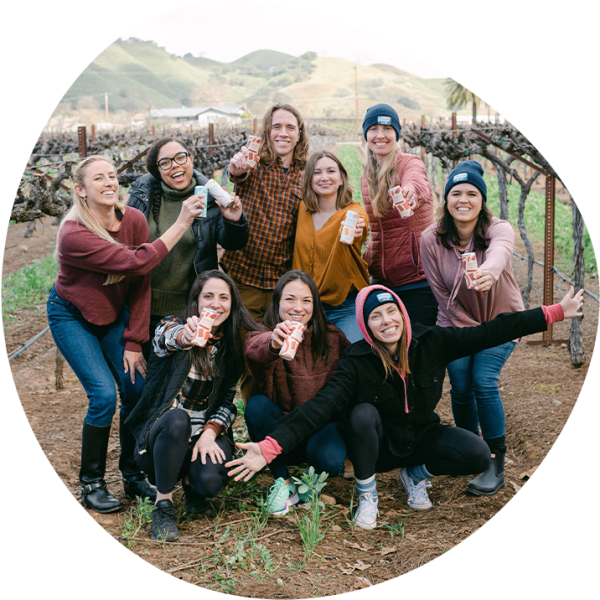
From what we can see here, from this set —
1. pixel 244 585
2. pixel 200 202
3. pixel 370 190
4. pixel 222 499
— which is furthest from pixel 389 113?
pixel 244 585

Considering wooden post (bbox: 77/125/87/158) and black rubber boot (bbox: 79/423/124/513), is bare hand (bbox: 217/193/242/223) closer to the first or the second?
black rubber boot (bbox: 79/423/124/513)

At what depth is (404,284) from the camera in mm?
3592

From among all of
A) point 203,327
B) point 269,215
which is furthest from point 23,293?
point 203,327

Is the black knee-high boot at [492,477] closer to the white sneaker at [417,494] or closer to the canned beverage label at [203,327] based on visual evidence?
the white sneaker at [417,494]

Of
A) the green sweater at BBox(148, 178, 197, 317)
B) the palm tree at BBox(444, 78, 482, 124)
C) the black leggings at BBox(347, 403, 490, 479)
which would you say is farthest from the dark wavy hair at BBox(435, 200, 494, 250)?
the palm tree at BBox(444, 78, 482, 124)

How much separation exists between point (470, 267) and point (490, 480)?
120 cm

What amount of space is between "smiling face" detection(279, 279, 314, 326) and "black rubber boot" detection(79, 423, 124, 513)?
1.08 meters

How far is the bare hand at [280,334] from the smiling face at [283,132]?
47.3 inches

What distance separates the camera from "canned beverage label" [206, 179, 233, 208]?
3119 millimetres

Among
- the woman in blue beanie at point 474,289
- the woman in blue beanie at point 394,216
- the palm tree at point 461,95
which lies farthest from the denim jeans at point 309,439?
the palm tree at point 461,95

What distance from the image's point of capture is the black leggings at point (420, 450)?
2916mm

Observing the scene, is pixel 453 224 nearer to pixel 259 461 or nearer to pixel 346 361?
pixel 346 361

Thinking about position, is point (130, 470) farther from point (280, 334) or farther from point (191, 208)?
point (191, 208)

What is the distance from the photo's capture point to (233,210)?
3256 millimetres
